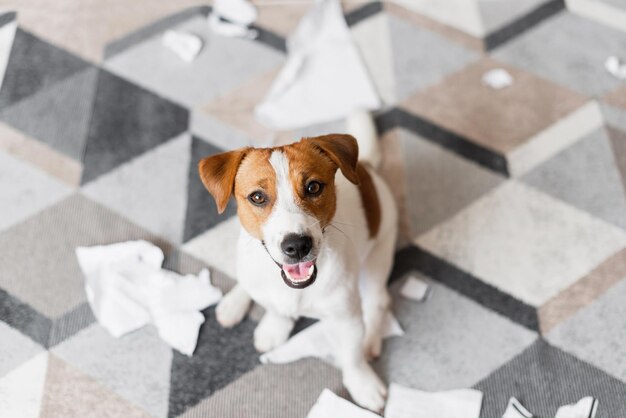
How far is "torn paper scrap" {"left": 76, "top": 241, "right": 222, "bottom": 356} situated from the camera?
7.26 ft

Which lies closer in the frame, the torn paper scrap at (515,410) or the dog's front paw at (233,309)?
the torn paper scrap at (515,410)

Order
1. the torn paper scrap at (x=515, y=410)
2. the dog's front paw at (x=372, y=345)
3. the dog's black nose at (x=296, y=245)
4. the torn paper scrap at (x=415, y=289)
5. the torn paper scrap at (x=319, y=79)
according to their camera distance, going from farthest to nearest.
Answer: the torn paper scrap at (x=319, y=79), the torn paper scrap at (x=415, y=289), the dog's front paw at (x=372, y=345), the torn paper scrap at (x=515, y=410), the dog's black nose at (x=296, y=245)

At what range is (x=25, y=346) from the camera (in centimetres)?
218

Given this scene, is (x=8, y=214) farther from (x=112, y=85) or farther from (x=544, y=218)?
(x=544, y=218)

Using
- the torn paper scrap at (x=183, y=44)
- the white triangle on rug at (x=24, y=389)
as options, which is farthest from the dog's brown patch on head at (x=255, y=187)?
the torn paper scrap at (x=183, y=44)

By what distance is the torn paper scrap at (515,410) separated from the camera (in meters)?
2.04

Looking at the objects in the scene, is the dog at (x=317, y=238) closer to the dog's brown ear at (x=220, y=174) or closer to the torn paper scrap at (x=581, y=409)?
the dog's brown ear at (x=220, y=174)

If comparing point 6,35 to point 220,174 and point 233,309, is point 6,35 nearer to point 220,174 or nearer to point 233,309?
point 233,309

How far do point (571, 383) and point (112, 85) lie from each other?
2.25 m

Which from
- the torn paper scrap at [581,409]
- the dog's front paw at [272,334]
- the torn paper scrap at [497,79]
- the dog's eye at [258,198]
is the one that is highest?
the dog's eye at [258,198]

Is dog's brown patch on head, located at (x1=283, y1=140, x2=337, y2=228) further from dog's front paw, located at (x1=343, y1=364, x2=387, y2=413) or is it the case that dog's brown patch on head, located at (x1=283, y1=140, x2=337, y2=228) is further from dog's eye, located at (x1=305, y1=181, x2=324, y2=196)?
dog's front paw, located at (x1=343, y1=364, x2=387, y2=413)

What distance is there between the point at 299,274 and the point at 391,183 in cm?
100

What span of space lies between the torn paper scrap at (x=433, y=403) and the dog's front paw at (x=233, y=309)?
0.58 metres

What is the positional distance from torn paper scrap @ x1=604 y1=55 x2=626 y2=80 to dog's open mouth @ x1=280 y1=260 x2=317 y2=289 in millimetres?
2024
